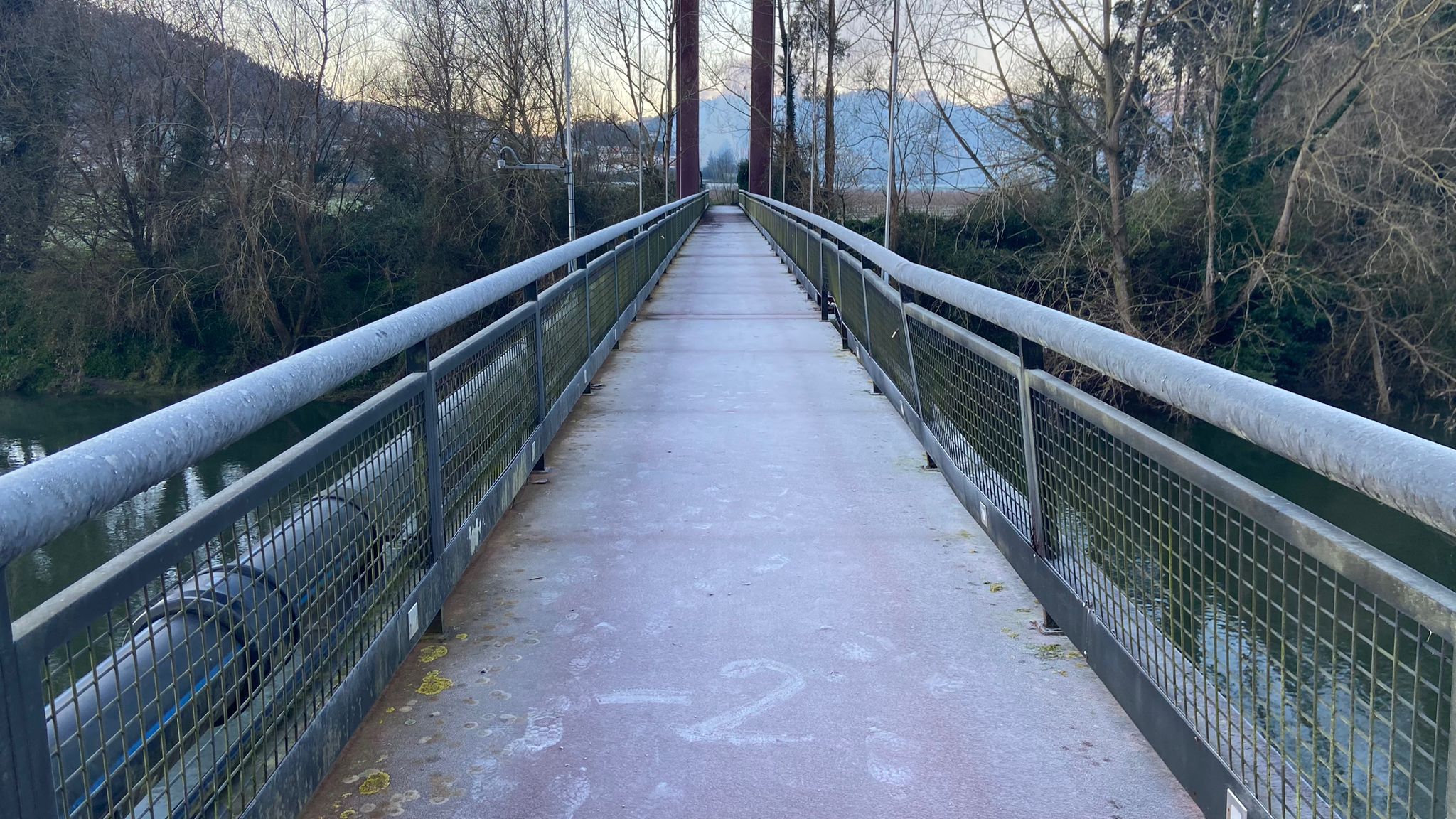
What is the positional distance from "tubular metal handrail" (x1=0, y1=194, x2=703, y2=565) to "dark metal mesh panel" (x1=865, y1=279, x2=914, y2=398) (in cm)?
353

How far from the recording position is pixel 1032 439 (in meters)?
3.56

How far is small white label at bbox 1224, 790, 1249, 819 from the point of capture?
2.17m

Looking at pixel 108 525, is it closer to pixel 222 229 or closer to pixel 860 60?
pixel 222 229

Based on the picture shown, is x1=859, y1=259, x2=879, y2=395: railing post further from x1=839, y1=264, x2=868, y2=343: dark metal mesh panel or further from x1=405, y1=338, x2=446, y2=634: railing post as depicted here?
x1=405, y1=338, x2=446, y2=634: railing post

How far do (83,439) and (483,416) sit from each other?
2698cm

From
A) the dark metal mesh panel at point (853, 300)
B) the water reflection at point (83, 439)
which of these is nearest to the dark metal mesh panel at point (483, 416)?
the dark metal mesh panel at point (853, 300)

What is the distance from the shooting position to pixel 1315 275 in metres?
22.6

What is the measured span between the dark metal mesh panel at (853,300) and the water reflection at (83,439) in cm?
538

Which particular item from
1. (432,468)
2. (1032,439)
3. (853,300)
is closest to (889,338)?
(853,300)

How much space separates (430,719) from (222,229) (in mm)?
33622

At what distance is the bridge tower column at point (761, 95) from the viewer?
4916 centimetres

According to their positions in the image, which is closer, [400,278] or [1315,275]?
[1315,275]

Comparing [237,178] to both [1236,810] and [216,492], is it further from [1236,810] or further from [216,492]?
[1236,810]

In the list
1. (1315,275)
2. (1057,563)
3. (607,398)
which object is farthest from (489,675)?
(1315,275)
